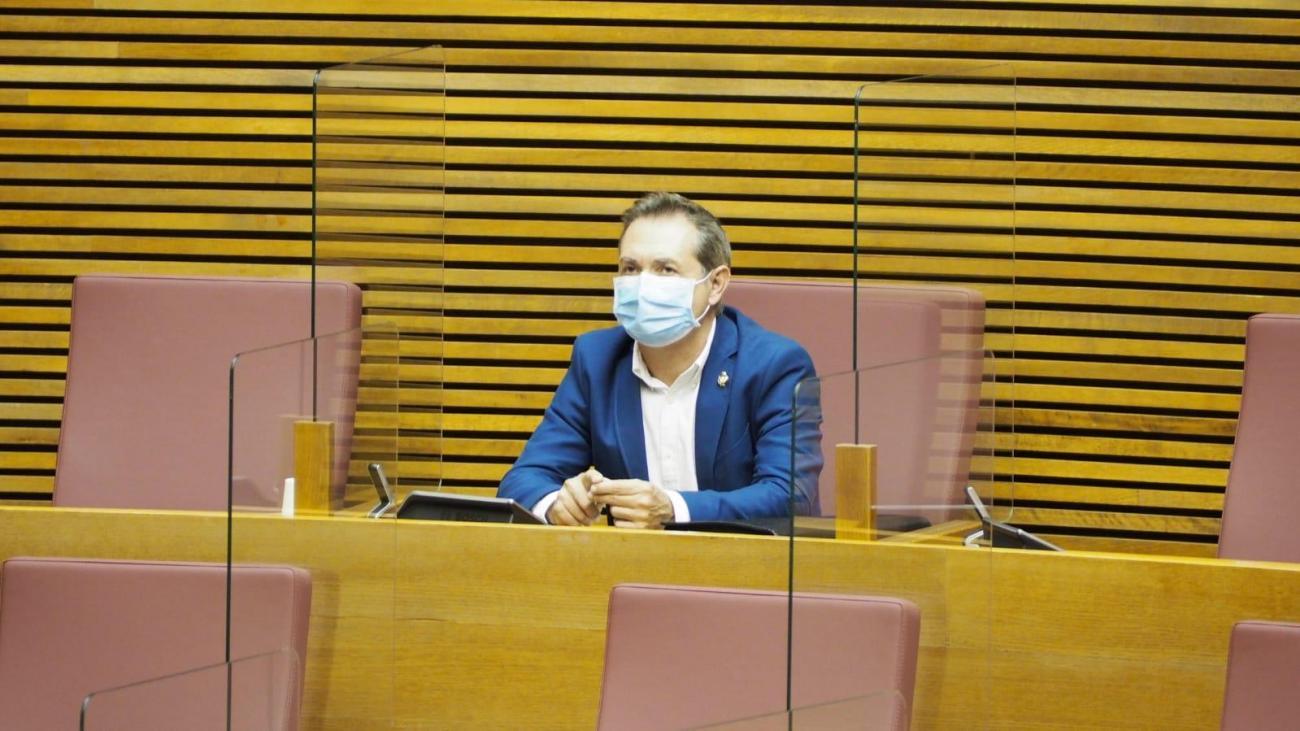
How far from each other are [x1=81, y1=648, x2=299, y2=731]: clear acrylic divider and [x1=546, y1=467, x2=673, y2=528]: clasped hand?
744 mm

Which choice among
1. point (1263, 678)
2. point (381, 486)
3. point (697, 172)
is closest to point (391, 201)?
point (381, 486)

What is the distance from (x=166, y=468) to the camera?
10.6ft

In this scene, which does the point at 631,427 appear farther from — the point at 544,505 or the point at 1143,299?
the point at 1143,299

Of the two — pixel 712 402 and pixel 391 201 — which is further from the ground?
pixel 391 201

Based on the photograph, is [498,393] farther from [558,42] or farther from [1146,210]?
[1146,210]

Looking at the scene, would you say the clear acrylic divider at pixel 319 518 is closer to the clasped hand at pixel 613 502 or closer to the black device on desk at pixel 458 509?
the black device on desk at pixel 458 509

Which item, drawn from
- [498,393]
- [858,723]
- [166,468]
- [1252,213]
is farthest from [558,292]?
[858,723]

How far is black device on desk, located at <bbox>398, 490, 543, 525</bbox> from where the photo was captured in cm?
237

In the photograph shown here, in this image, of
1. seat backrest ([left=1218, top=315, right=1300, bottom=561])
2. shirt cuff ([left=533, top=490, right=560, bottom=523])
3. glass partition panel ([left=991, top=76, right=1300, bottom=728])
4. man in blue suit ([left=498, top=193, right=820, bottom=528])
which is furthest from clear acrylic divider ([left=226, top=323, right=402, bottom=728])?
glass partition panel ([left=991, top=76, right=1300, bottom=728])

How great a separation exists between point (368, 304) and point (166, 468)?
0.93m

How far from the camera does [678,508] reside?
2.71 metres

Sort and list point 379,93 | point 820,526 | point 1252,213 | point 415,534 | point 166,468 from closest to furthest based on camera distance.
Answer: point 820,526 → point 415,534 → point 379,93 → point 166,468 → point 1252,213

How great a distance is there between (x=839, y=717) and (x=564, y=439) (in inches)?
56.1

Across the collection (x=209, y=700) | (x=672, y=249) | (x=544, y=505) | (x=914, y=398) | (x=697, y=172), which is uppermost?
(x=697, y=172)
